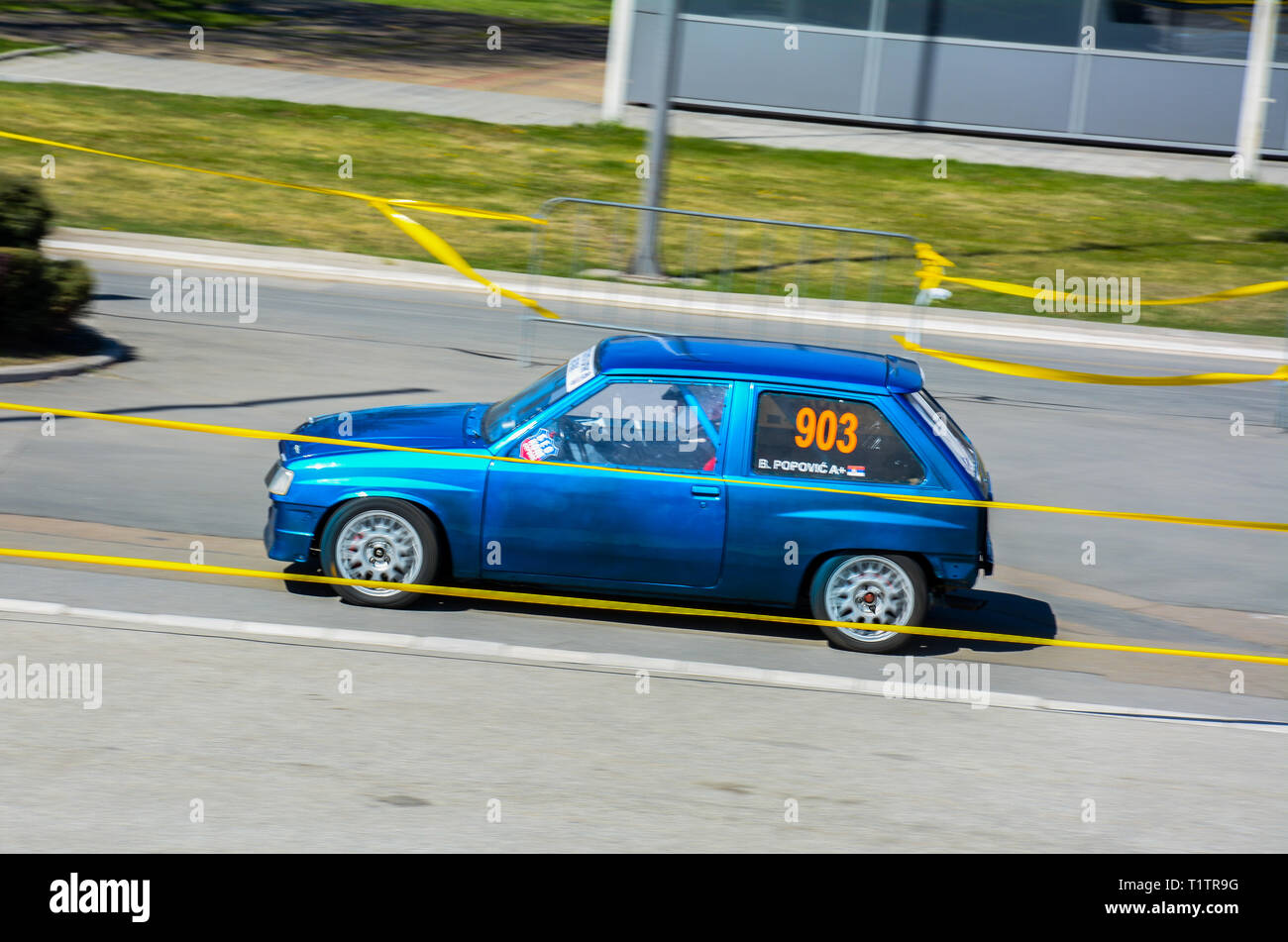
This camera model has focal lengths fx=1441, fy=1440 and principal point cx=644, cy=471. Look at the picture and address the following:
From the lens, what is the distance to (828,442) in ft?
25.2

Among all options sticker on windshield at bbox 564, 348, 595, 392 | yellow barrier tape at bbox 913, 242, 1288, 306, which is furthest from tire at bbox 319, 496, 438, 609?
yellow barrier tape at bbox 913, 242, 1288, 306

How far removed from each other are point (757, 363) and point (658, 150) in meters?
10.2

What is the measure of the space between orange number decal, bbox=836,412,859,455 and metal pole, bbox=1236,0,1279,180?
2024cm

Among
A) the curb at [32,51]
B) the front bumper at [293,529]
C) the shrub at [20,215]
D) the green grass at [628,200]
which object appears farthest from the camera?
the curb at [32,51]

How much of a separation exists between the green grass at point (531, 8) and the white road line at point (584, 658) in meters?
37.3

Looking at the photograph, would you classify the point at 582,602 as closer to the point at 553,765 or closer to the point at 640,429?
the point at 640,429

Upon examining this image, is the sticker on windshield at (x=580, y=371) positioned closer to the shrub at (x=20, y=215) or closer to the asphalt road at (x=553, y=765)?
the asphalt road at (x=553, y=765)

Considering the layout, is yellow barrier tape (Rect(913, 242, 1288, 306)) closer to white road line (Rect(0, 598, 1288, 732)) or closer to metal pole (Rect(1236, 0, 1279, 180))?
white road line (Rect(0, 598, 1288, 732))

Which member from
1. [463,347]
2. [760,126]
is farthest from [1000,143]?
[463,347]

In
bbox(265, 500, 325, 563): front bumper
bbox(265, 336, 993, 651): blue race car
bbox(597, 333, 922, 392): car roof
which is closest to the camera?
bbox(265, 336, 993, 651): blue race car

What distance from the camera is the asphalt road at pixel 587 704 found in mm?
5496

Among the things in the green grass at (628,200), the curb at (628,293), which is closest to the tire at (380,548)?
the curb at (628,293)

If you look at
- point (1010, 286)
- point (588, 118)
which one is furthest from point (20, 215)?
point (588, 118)

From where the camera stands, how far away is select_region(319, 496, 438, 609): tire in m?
7.60
